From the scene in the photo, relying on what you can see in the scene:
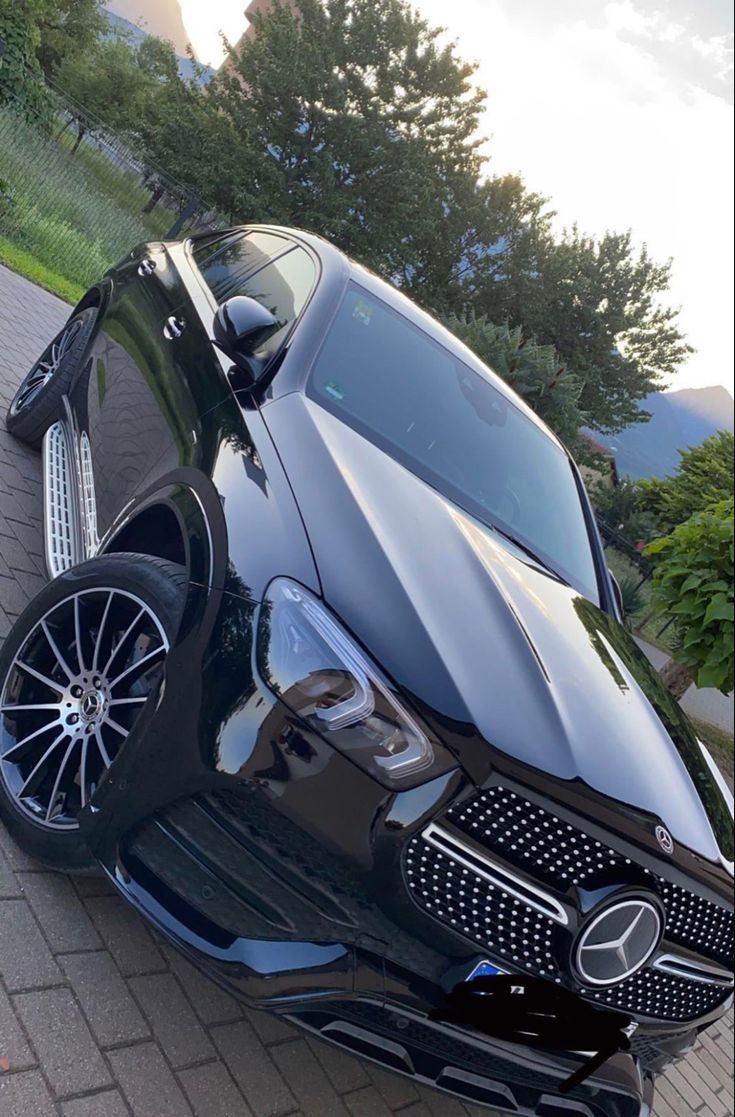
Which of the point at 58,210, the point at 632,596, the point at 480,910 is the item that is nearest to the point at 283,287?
the point at 480,910

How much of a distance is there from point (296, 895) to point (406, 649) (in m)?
0.56

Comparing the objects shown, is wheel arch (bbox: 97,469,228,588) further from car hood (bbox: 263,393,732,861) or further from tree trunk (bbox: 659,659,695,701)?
tree trunk (bbox: 659,659,695,701)

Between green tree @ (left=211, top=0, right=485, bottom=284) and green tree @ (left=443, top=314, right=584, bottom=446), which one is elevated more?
green tree @ (left=211, top=0, right=485, bottom=284)

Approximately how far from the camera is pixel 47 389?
13.6 ft

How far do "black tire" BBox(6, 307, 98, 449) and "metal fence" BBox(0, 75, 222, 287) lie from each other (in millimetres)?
6030

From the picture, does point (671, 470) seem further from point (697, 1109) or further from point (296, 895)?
point (296, 895)

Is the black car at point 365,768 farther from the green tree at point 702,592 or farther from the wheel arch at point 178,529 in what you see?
the green tree at point 702,592

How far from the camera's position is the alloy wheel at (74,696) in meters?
2.06

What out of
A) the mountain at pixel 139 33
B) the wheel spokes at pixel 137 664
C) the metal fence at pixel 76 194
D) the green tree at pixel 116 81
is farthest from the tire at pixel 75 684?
the mountain at pixel 139 33

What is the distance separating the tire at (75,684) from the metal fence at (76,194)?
862 centimetres

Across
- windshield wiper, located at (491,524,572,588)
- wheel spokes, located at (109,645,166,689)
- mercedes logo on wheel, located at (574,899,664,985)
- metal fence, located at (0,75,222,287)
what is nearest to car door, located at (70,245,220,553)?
wheel spokes, located at (109,645,166,689)

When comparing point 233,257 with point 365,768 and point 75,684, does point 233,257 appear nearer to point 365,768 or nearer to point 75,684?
point 75,684

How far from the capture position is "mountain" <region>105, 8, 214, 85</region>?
109 feet

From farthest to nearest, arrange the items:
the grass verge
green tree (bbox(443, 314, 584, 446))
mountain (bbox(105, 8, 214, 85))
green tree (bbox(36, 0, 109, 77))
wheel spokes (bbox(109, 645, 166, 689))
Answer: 1. mountain (bbox(105, 8, 214, 85))
2. green tree (bbox(36, 0, 109, 77))
3. green tree (bbox(443, 314, 584, 446))
4. the grass verge
5. wheel spokes (bbox(109, 645, 166, 689))
